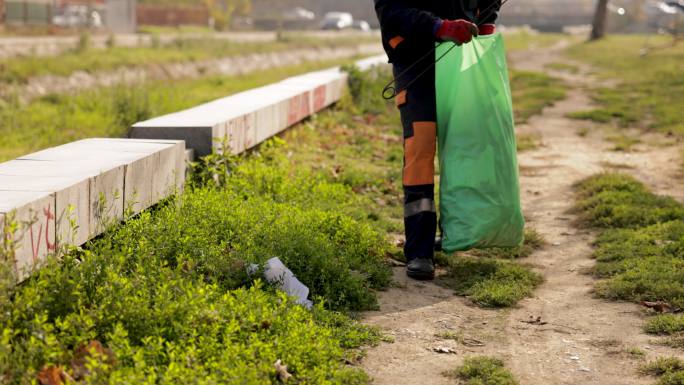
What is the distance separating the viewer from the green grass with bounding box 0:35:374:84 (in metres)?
15.8

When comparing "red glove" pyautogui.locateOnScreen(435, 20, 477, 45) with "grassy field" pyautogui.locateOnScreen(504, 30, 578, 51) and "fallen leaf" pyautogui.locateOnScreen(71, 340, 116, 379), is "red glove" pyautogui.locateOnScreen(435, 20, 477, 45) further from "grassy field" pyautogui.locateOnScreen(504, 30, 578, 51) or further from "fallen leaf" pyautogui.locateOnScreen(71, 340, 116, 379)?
"grassy field" pyautogui.locateOnScreen(504, 30, 578, 51)

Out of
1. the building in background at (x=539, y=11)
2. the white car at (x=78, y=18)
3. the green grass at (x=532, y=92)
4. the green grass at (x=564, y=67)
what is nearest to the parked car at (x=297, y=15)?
the building in background at (x=539, y=11)

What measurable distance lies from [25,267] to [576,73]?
66.6 ft

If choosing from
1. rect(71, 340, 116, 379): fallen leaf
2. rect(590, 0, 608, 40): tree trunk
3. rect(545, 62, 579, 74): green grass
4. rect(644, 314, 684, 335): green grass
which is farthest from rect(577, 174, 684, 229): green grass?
rect(590, 0, 608, 40): tree trunk

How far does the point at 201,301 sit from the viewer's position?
415 cm

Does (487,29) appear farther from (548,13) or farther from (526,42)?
(548,13)

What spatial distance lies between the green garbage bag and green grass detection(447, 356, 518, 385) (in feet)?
4.98

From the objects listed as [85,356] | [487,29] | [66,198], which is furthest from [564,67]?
[85,356]

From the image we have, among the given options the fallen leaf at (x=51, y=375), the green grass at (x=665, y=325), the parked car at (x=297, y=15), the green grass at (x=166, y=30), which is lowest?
the parked car at (x=297, y=15)

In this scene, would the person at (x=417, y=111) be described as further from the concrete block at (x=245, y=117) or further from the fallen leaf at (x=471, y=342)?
the concrete block at (x=245, y=117)

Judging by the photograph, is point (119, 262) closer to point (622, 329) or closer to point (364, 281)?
point (364, 281)

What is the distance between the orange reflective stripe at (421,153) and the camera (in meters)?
5.72

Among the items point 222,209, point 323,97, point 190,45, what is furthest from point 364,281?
point 190,45

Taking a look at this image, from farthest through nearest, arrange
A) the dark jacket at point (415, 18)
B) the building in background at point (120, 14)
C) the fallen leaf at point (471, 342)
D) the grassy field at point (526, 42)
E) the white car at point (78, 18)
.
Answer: the building in background at point (120, 14) < the grassy field at point (526, 42) < the white car at point (78, 18) < the dark jacket at point (415, 18) < the fallen leaf at point (471, 342)
